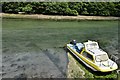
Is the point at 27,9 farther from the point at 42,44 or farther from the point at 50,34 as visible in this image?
the point at 42,44

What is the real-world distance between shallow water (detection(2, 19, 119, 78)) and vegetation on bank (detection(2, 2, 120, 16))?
428 inches

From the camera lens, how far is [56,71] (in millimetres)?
22172

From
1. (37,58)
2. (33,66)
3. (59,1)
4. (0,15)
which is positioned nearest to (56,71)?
(33,66)

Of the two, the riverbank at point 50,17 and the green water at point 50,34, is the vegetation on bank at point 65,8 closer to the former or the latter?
the riverbank at point 50,17

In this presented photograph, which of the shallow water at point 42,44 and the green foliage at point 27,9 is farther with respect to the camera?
the green foliage at point 27,9

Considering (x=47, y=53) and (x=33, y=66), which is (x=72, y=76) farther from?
(x=47, y=53)

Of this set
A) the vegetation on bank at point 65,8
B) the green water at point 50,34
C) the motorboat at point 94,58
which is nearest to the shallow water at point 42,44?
the green water at point 50,34

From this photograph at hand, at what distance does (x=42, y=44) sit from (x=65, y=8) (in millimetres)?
28711

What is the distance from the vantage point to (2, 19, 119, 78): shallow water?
2286cm

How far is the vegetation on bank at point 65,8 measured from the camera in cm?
5640

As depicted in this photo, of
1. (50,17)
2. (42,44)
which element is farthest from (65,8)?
(42,44)

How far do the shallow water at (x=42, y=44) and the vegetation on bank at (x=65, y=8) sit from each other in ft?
35.6

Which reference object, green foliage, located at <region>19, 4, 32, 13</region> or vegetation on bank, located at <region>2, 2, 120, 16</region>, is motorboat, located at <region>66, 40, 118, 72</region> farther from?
vegetation on bank, located at <region>2, 2, 120, 16</region>

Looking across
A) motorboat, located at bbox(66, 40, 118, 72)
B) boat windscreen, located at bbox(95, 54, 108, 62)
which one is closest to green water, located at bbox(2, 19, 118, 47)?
motorboat, located at bbox(66, 40, 118, 72)
